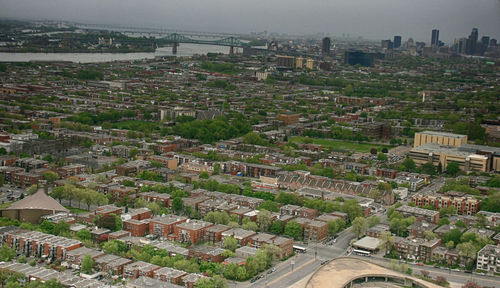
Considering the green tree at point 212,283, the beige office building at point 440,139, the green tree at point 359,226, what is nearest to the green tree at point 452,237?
the green tree at point 359,226

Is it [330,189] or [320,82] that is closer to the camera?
[330,189]

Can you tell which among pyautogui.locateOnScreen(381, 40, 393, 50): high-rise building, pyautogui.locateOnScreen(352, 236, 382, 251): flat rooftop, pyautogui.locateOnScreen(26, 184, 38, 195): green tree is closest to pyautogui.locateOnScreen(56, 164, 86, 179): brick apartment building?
pyautogui.locateOnScreen(26, 184, 38, 195): green tree

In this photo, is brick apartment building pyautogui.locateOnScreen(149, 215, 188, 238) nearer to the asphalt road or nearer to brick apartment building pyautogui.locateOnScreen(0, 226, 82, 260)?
brick apartment building pyautogui.locateOnScreen(0, 226, 82, 260)

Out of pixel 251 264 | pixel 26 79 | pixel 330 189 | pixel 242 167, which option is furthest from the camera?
pixel 26 79

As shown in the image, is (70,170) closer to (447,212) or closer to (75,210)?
(75,210)

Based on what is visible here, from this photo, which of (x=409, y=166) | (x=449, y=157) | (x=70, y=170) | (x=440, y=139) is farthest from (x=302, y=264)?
(x=440, y=139)

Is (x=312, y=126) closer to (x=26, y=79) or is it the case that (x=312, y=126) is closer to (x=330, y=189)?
(x=330, y=189)

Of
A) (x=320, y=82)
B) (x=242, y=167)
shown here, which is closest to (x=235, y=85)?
(x=320, y=82)

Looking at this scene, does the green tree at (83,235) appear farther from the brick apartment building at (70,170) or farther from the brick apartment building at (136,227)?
the brick apartment building at (70,170)
